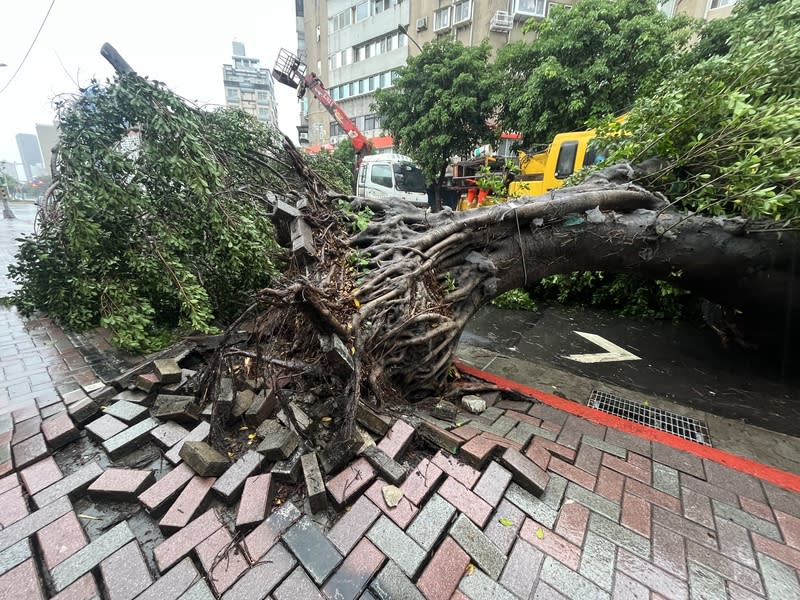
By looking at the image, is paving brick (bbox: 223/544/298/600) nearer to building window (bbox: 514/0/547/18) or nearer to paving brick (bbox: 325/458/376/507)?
paving brick (bbox: 325/458/376/507)

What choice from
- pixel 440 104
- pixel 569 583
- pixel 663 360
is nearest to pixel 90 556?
pixel 569 583

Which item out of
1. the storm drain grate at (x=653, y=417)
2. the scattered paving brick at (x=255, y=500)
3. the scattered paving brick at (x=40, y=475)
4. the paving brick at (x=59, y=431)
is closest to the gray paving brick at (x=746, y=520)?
the storm drain grate at (x=653, y=417)

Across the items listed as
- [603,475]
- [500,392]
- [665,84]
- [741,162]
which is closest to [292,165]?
[500,392]

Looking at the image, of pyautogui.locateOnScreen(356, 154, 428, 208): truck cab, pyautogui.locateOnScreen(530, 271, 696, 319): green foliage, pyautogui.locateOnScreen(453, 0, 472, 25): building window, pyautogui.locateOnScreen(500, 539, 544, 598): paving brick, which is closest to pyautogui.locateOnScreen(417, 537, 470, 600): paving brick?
pyautogui.locateOnScreen(500, 539, 544, 598): paving brick

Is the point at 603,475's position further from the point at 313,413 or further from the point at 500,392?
the point at 313,413

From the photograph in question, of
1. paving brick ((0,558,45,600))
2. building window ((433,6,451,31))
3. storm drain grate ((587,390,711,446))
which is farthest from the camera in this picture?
building window ((433,6,451,31))

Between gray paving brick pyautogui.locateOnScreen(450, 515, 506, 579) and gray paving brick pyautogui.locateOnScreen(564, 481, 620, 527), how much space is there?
0.64 metres

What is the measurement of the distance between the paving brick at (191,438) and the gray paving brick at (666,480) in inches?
110

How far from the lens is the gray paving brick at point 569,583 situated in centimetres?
140

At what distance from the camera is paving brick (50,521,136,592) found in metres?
1.35

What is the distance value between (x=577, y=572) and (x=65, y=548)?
2284 mm

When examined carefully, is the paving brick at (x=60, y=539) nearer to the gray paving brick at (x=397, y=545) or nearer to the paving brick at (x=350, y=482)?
the paving brick at (x=350, y=482)

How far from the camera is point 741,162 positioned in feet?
10.6

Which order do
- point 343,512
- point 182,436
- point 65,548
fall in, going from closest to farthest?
point 65,548 < point 343,512 < point 182,436
